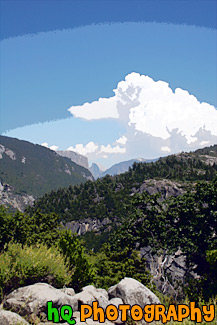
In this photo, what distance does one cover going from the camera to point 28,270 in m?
14.8

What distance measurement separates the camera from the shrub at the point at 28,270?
14.5 metres

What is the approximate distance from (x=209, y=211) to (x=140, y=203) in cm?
761

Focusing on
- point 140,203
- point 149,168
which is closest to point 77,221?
point 149,168

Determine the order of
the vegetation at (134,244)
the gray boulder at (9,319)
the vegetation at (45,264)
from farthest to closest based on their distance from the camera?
the vegetation at (134,244)
the vegetation at (45,264)
the gray boulder at (9,319)

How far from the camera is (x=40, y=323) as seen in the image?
1234 centimetres

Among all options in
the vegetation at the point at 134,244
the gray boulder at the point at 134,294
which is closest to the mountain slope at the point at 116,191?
the vegetation at the point at 134,244

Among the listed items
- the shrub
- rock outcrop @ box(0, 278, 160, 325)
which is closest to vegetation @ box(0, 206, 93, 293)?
the shrub

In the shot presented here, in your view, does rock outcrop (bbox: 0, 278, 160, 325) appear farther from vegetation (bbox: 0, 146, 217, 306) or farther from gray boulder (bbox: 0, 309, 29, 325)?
vegetation (bbox: 0, 146, 217, 306)

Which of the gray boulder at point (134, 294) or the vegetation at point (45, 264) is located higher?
the vegetation at point (45, 264)

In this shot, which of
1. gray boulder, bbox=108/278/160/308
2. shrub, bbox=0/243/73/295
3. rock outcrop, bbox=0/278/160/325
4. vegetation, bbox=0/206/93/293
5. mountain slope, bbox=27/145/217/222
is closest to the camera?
rock outcrop, bbox=0/278/160/325

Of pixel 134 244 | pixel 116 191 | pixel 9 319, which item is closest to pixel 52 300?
pixel 9 319

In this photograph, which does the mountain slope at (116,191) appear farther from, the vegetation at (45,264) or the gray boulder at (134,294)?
the gray boulder at (134,294)

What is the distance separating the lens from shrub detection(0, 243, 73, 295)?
Result: 14516 millimetres

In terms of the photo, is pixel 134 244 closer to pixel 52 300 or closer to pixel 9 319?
pixel 52 300
